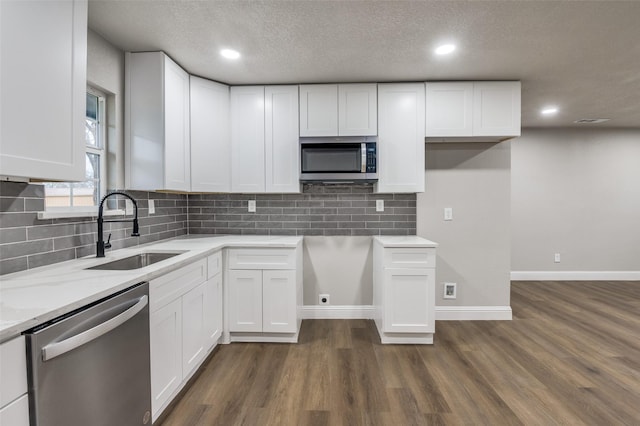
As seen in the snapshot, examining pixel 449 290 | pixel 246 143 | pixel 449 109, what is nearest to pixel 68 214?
pixel 246 143

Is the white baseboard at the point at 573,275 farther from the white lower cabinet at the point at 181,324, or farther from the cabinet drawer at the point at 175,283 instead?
the cabinet drawer at the point at 175,283

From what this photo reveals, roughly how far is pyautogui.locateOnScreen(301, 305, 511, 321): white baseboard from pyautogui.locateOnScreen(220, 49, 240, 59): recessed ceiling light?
2.44 meters

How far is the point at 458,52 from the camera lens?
2.29 m

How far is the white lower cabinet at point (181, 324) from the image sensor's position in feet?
5.22

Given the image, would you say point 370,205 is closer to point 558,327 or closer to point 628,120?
point 558,327

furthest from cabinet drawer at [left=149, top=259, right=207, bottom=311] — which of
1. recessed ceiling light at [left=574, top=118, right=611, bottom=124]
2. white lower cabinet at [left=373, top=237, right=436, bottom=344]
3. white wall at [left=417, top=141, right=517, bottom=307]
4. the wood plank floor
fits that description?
recessed ceiling light at [left=574, top=118, right=611, bottom=124]

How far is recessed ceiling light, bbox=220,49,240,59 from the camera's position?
7.47 ft

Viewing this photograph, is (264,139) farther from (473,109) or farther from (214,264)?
(473,109)

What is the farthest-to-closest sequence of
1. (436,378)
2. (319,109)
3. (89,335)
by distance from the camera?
(319,109) < (436,378) < (89,335)

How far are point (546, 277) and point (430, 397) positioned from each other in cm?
388

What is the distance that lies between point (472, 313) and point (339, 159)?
216 cm

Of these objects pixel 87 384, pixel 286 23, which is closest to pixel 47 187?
pixel 87 384

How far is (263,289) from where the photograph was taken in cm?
261

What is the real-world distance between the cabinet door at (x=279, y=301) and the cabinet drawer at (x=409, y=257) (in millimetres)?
841
